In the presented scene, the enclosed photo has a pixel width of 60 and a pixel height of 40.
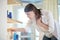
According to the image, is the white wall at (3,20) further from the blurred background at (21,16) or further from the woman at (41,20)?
the woman at (41,20)

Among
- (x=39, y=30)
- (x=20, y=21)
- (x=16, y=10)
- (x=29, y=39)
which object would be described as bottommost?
(x=29, y=39)

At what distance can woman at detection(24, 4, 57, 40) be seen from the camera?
A: 177 cm

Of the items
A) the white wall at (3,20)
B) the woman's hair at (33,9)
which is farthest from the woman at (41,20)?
the white wall at (3,20)

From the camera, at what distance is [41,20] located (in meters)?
1.82

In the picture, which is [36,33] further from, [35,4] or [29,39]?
[35,4]

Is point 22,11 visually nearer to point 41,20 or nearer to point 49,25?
point 41,20

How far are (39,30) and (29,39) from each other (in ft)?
0.60

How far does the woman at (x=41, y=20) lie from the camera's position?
1.77 m

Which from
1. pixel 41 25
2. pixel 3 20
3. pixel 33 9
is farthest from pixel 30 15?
pixel 3 20

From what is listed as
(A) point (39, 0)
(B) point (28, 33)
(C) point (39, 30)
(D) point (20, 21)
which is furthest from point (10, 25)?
(A) point (39, 0)

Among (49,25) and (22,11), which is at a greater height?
(22,11)

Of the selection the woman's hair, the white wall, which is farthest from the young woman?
the white wall

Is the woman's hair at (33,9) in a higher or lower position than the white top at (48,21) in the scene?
higher

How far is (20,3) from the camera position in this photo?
1.87 meters
